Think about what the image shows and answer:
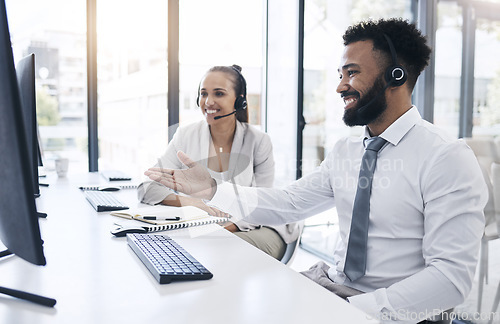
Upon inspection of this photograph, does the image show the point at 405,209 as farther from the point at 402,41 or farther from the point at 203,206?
the point at 203,206

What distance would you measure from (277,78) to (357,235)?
2924 mm

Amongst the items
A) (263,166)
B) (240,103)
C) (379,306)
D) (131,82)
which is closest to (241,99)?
(240,103)

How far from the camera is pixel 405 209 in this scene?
1232mm

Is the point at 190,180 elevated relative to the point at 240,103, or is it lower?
lower

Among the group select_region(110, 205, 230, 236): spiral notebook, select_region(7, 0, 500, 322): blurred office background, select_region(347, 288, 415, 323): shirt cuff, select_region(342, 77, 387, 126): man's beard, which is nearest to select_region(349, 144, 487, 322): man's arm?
select_region(347, 288, 415, 323): shirt cuff

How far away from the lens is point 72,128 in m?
3.58

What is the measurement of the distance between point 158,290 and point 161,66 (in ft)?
10.1

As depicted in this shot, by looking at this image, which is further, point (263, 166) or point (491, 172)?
point (263, 166)

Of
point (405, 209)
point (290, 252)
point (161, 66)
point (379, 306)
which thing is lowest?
point (290, 252)

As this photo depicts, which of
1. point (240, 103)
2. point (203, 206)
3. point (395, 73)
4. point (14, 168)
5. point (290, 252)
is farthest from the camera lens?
point (240, 103)

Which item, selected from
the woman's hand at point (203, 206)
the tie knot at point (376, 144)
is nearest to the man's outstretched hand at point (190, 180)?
the woman's hand at point (203, 206)

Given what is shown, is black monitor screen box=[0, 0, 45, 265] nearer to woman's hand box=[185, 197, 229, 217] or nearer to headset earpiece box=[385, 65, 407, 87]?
woman's hand box=[185, 197, 229, 217]

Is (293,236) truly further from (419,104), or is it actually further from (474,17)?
(474,17)

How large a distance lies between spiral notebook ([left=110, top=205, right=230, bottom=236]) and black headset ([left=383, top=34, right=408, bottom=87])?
75 cm
